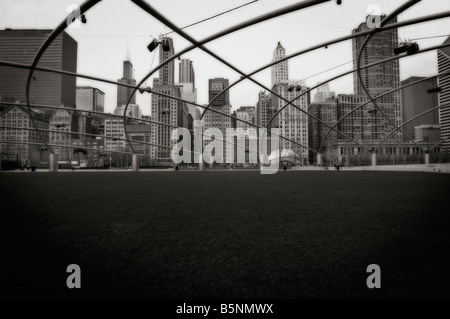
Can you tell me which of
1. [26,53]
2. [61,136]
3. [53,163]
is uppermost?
[61,136]

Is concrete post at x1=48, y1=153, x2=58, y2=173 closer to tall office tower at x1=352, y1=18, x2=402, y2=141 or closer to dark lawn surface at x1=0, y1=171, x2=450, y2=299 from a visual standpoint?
dark lawn surface at x1=0, y1=171, x2=450, y2=299

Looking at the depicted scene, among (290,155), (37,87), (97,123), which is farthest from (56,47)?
(97,123)

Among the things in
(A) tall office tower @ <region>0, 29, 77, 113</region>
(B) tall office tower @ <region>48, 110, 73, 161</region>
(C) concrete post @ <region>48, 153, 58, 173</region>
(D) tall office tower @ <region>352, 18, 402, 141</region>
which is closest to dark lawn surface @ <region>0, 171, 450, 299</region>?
(A) tall office tower @ <region>0, 29, 77, 113</region>

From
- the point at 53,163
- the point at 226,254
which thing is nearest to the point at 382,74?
the point at 53,163

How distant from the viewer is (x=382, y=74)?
314 feet

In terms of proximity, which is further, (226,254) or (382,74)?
(382,74)

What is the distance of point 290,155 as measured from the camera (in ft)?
240

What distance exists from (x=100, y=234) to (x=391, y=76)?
121 meters

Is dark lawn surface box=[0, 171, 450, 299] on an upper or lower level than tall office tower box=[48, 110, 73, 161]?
lower

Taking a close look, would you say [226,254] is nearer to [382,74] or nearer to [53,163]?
[53,163]

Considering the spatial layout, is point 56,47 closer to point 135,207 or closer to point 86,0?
point 86,0

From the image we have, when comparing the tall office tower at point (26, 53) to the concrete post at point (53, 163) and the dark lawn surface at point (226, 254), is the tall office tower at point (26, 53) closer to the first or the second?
the concrete post at point (53, 163)

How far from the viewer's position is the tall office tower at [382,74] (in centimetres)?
5601

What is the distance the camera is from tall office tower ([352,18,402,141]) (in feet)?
184
